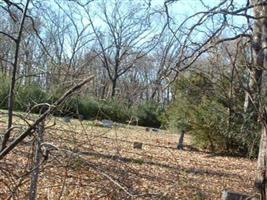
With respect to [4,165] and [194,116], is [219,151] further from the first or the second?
[4,165]

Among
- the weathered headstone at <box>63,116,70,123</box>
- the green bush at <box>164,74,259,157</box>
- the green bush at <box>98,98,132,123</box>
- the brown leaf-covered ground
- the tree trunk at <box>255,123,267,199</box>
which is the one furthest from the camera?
the green bush at <box>164,74,259,157</box>

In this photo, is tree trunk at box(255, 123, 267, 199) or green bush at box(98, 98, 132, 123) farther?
tree trunk at box(255, 123, 267, 199)

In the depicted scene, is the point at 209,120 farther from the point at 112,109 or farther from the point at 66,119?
the point at 66,119

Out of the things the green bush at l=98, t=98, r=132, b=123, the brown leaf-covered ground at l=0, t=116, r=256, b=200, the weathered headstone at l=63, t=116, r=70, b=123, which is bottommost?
the brown leaf-covered ground at l=0, t=116, r=256, b=200

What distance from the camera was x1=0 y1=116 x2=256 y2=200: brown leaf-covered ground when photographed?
2.77 meters

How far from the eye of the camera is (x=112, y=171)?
9.97 feet

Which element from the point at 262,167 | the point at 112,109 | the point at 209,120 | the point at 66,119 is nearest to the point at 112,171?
the point at 66,119

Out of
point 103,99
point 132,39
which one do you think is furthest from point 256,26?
point 132,39

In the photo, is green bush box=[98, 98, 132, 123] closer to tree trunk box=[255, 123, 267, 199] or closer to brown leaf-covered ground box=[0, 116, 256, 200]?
brown leaf-covered ground box=[0, 116, 256, 200]

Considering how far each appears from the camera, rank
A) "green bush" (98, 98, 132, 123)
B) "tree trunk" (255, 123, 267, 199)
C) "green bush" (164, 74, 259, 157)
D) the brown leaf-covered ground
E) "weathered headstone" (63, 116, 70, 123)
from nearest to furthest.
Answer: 1. the brown leaf-covered ground
2. "weathered headstone" (63, 116, 70, 123)
3. "green bush" (98, 98, 132, 123)
4. "tree trunk" (255, 123, 267, 199)
5. "green bush" (164, 74, 259, 157)

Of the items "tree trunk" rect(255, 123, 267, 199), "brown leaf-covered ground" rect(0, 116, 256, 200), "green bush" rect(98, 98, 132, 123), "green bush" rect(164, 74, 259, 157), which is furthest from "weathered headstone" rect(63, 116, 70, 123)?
"green bush" rect(164, 74, 259, 157)

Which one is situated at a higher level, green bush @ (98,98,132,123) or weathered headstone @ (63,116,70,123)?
green bush @ (98,98,132,123)

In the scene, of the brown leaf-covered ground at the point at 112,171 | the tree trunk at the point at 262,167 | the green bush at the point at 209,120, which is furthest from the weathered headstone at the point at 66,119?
the green bush at the point at 209,120

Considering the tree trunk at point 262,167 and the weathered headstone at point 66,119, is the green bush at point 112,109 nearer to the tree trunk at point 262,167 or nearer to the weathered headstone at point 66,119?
the weathered headstone at point 66,119
